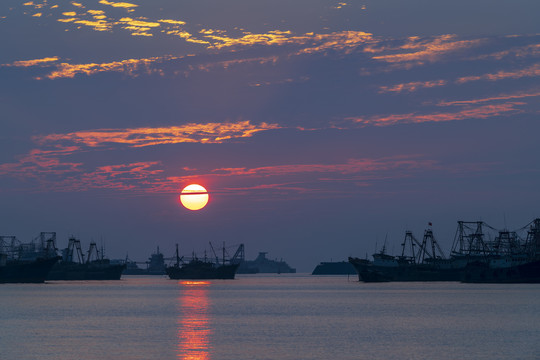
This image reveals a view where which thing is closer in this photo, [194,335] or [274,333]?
[194,335]

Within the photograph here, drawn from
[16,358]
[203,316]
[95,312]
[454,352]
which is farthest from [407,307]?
[16,358]

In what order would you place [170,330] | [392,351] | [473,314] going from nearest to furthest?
1. [392,351]
2. [170,330]
3. [473,314]

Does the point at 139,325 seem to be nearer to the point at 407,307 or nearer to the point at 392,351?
the point at 392,351

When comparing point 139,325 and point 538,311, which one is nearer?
point 139,325

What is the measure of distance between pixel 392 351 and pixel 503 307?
7196 cm

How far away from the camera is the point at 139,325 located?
345 feet

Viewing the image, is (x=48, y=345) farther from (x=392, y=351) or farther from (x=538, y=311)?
(x=538, y=311)

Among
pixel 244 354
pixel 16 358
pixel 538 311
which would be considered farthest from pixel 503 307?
pixel 16 358

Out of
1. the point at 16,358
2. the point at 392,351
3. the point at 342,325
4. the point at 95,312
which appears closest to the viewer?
the point at 16,358

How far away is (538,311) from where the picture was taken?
409ft

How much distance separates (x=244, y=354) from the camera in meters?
72.4

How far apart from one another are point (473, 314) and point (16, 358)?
7523 centimetres

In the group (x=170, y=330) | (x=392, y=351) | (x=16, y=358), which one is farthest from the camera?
(x=170, y=330)

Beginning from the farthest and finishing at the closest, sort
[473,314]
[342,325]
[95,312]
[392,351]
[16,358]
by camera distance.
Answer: [95,312] → [473,314] → [342,325] → [392,351] → [16,358]
